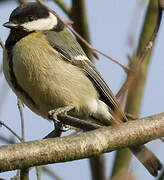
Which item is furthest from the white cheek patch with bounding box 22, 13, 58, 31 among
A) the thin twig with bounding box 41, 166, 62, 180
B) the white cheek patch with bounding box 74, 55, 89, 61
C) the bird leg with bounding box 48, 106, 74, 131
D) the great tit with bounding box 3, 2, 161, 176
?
the thin twig with bounding box 41, 166, 62, 180

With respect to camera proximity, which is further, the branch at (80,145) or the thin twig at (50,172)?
the thin twig at (50,172)

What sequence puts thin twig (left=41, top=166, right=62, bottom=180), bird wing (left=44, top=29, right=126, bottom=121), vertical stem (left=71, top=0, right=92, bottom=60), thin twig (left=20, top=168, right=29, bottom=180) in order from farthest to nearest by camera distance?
vertical stem (left=71, top=0, right=92, bottom=60) < bird wing (left=44, top=29, right=126, bottom=121) < thin twig (left=41, top=166, right=62, bottom=180) < thin twig (left=20, top=168, right=29, bottom=180)

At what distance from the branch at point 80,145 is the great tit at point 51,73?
0.57m

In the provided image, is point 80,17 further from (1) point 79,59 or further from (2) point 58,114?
(2) point 58,114

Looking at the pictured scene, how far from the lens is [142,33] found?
3.51 metres

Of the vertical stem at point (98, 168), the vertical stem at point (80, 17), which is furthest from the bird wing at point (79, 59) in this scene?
the vertical stem at point (98, 168)

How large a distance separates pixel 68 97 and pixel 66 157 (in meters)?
0.97

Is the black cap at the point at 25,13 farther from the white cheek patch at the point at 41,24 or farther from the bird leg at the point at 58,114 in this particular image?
the bird leg at the point at 58,114

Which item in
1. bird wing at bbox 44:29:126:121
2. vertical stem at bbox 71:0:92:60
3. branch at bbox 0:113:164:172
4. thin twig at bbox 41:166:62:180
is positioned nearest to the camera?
branch at bbox 0:113:164:172

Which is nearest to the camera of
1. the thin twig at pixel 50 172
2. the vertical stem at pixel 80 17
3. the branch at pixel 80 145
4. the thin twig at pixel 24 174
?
the branch at pixel 80 145

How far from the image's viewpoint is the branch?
179 cm

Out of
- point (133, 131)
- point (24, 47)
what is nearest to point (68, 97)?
point (24, 47)

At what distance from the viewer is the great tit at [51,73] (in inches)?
106

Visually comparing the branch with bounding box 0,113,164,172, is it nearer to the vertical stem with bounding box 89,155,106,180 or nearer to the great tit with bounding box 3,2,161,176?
the great tit with bounding box 3,2,161,176
